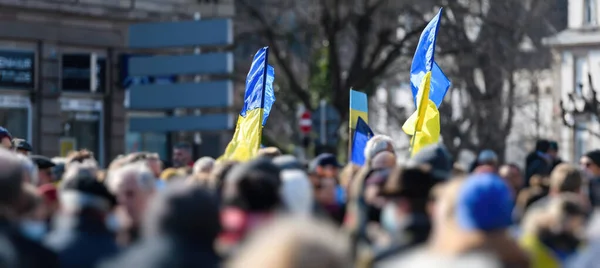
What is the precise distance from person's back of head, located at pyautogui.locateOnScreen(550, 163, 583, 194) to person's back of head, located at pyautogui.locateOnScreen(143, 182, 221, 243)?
400 cm

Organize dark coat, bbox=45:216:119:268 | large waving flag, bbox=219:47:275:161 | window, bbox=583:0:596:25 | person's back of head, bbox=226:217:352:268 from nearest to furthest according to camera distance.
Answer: person's back of head, bbox=226:217:352:268 → dark coat, bbox=45:216:119:268 → large waving flag, bbox=219:47:275:161 → window, bbox=583:0:596:25

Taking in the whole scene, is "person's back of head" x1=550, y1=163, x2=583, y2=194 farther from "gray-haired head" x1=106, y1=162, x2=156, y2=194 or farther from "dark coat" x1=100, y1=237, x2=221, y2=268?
"dark coat" x1=100, y1=237, x2=221, y2=268

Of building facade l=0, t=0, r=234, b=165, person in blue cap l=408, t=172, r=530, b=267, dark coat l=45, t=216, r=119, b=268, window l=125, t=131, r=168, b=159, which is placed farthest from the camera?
window l=125, t=131, r=168, b=159

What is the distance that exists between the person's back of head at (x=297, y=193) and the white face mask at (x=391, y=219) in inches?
17.2

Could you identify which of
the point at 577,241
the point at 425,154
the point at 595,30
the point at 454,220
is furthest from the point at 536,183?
the point at 595,30

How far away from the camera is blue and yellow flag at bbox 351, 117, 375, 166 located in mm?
14680

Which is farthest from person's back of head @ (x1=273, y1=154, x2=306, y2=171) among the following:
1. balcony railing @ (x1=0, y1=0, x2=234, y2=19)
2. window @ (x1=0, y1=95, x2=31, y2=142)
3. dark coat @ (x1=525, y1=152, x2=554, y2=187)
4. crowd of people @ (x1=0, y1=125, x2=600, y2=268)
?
balcony railing @ (x1=0, y1=0, x2=234, y2=19)

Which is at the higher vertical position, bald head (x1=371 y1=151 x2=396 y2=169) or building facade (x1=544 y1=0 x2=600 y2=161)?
building facade (x1=544 y1=0 x2=600 y2=161)

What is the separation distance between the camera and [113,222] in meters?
7.59

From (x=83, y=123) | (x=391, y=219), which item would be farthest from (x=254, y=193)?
(x=83, y=123)

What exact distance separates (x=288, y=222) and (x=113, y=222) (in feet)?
11.1

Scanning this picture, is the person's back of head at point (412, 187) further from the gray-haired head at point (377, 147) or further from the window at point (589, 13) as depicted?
the window at point (589, 13)

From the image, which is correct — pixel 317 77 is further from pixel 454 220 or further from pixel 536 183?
pixel 454 220

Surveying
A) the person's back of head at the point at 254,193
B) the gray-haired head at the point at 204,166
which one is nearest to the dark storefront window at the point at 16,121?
the gray-haired head at the point at 204,166
